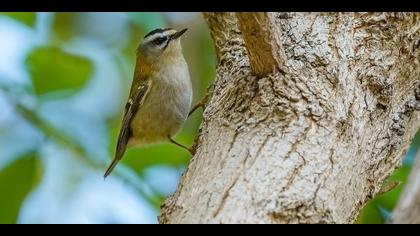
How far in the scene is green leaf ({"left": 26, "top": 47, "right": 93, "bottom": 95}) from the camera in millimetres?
3924

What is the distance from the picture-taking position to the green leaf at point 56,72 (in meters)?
3.92

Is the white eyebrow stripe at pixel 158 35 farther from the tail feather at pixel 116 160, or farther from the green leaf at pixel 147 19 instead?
the tail feather at pixel 116 160

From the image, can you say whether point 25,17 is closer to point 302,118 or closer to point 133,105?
point 133,105

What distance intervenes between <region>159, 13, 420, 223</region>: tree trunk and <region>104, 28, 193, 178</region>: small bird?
3.81 feet

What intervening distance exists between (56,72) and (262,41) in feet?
5.44

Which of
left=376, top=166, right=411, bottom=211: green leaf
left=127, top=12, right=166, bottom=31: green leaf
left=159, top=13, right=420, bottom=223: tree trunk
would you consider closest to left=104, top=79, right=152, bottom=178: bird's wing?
left=127, top=12, right=166, bottom=31: green leaf

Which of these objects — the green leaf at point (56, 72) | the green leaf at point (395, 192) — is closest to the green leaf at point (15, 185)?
the green leaf at point (56, 72)

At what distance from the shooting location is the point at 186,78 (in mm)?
4254

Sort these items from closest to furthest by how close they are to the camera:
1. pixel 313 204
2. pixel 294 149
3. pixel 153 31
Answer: pixel 313 204
pixel 294 149
pixel 153 31

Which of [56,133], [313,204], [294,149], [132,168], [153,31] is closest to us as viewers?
[313,204]

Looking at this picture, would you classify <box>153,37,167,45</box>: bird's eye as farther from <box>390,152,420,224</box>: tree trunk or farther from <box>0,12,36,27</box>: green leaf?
<box>390,152,420,224</box>: tree trunk
